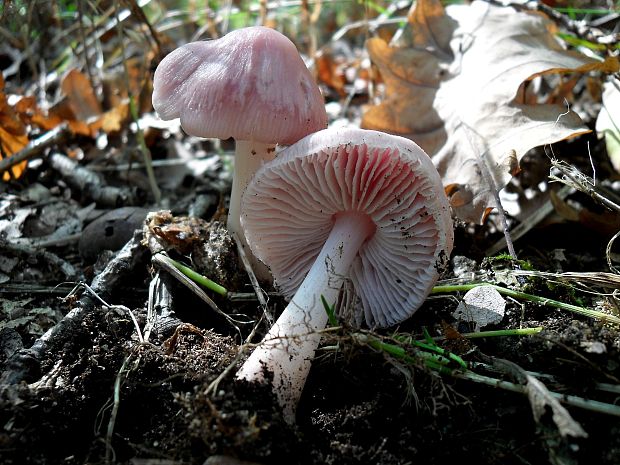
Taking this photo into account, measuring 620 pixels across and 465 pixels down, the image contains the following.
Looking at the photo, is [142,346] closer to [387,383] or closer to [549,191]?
[387,383]

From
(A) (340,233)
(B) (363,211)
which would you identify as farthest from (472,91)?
(A) (340,233)

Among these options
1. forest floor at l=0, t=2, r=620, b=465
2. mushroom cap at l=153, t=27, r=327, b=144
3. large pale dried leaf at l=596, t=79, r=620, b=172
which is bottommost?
forest floor at l=0, t=2, r=620, b=465

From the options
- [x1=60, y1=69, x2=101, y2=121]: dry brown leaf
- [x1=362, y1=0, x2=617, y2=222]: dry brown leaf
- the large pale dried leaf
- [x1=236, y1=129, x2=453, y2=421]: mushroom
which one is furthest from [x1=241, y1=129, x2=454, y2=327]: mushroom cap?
[x1=60, y1=69, x2=101, y2=121]: dry brown leaf

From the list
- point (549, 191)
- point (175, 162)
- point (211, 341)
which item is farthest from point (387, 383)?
point (175, 162)

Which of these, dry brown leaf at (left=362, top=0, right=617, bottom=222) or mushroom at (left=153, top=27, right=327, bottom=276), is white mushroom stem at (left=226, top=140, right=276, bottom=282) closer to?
mushroom at (left=153, top=27, right=327, bottom=276)

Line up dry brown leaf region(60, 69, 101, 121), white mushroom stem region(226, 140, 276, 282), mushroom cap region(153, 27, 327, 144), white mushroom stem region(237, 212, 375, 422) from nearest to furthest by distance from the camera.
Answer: white mushroom stem region(237, 212, 375, 422) → mushroom cap region(153, 27, 327, 144) → white mushroom stem region(226, 140, 276, 282) → dry brown leaf region(60, 69, 101, 121)

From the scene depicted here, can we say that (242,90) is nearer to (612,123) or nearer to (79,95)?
(612,123)

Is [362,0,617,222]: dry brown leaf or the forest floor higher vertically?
[362,0,617,222]: dry brown leaf

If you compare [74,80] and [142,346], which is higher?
[74,80]
